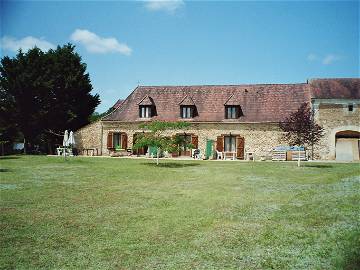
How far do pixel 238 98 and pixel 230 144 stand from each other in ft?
13.8

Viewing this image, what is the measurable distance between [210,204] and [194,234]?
106 inches

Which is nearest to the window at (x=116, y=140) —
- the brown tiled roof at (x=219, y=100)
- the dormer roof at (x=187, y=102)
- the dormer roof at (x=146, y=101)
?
the brown tiled roof at (x=219, y=100)

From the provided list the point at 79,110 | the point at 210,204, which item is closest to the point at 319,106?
the point at 210,204

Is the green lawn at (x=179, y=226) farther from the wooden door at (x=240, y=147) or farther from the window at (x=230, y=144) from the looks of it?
the window at (x=230, y=144)

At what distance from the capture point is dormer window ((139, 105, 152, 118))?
1187 inches

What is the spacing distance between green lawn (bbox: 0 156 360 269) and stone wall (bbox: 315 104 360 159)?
49.9 feet

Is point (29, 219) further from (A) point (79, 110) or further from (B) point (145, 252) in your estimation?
(A) point (79, 110)

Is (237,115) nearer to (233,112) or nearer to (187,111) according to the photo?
(233,112)

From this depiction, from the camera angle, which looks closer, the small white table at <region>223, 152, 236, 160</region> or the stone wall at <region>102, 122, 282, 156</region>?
the small white table at <region>223, 152, 236, 160</region>

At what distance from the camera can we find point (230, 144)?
2848 centimetres

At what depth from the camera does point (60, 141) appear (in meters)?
33.2

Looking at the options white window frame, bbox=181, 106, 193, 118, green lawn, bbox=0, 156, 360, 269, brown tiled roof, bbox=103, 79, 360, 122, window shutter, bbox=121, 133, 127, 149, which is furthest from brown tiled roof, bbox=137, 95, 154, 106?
green lawn, bbox=0, 156, 360, 269

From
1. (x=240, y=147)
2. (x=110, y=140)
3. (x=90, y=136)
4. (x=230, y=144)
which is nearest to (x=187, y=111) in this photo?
(x=230, y=144)

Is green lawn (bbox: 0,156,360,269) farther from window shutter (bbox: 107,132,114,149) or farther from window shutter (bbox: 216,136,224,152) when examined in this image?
window shutter (bbox: 107,132,114,149)
